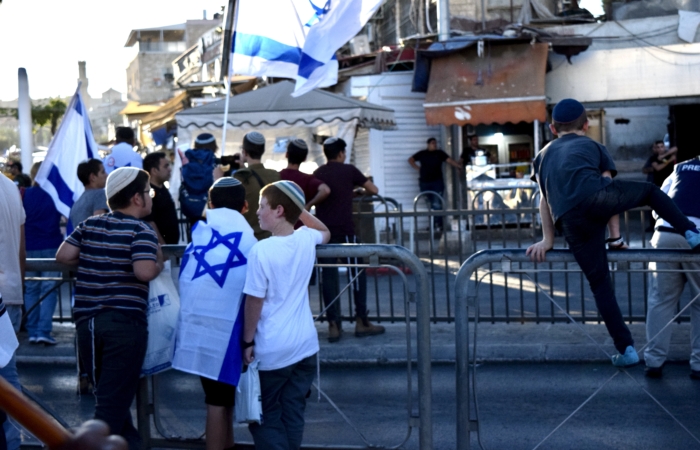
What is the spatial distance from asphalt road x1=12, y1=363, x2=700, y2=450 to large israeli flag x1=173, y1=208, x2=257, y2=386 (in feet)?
4.63

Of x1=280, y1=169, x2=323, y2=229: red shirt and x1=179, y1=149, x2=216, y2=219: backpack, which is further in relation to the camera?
x1=179, y1=149, x2=216, y2=219: backpack

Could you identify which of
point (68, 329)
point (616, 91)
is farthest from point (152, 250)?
point (616, 91)

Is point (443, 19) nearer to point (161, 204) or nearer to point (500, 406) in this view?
point (161, 204)

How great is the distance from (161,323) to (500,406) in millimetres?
2720

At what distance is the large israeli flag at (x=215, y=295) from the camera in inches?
181

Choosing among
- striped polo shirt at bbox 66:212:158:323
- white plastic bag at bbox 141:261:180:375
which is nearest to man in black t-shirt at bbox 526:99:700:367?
white plastic bag at bbox 141:261:180:375

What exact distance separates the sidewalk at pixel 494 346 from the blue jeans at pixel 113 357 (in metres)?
3.33

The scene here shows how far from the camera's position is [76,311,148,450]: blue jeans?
4.77m

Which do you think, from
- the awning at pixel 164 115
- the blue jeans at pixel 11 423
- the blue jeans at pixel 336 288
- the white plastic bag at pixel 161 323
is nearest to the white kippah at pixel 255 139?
the blue jeans at pixel 336 288

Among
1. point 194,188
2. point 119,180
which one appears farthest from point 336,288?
point 119,180

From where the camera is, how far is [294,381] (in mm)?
4605

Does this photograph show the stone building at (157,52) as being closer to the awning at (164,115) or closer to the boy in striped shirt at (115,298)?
the awning at (164,115)

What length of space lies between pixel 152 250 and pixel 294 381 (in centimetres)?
103

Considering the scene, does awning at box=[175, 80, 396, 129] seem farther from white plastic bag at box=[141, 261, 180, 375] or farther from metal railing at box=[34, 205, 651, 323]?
white plastic bag at box=[141, 261, 180, 375]
